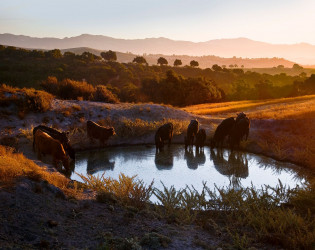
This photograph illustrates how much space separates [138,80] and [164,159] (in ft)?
182

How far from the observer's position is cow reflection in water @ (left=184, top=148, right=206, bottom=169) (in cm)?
1507

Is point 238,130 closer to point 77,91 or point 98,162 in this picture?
point 98,162

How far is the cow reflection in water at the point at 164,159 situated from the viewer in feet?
48.2

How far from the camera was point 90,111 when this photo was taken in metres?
22.6

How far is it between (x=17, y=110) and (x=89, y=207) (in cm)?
1497

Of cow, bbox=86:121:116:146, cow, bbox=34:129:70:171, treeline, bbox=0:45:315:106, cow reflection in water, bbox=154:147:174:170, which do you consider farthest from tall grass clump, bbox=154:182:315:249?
treeline, bbox=0:45:315:106

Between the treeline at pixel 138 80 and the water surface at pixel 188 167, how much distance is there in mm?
14534

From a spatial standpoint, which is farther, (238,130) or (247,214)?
(238,130)

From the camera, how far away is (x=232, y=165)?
1498cm

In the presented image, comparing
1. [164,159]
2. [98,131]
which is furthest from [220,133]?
[98,131]

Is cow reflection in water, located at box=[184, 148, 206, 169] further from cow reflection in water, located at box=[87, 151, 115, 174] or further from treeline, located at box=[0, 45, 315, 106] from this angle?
treeline, located at box=[0, 45, 315, 106]

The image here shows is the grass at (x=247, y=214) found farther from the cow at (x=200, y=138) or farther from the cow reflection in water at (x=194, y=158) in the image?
the cow at (x=200, y=138)

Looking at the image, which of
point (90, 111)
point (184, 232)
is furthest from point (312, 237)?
point (90, 111)

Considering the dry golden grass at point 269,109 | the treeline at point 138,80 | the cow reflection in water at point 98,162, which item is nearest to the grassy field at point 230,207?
the cow reflection in water at point 98,162
